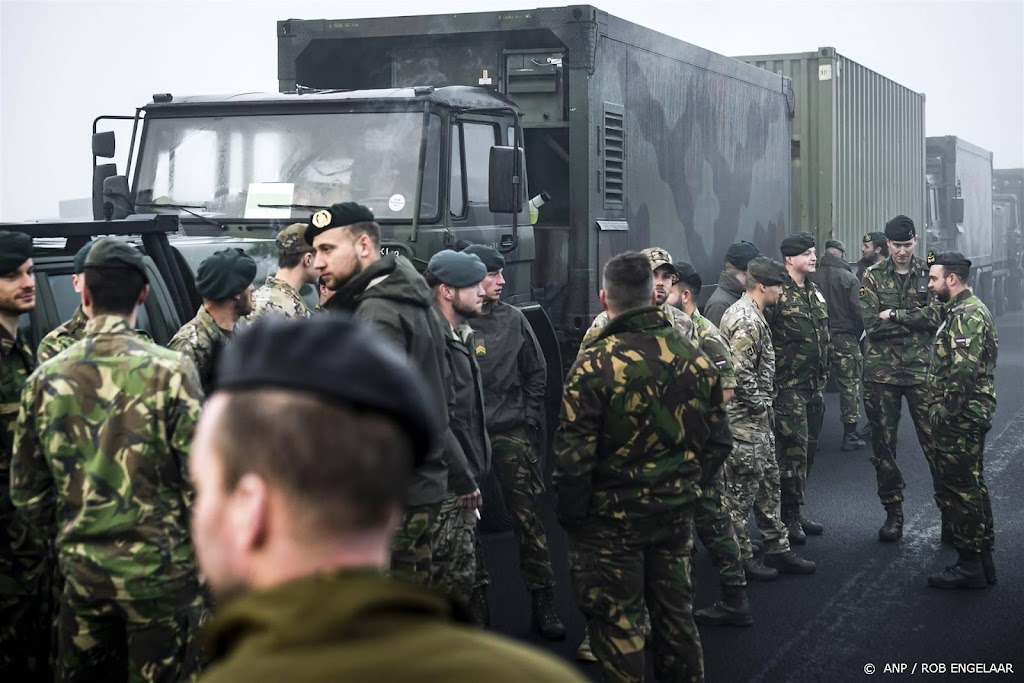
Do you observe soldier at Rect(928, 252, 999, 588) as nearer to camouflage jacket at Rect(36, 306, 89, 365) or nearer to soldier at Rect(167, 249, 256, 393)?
soldier at Rect(167, 249, 256, 393)

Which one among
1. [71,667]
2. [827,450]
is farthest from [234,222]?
[827,450]

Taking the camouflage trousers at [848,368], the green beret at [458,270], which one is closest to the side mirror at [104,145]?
the green beret at [458,270]

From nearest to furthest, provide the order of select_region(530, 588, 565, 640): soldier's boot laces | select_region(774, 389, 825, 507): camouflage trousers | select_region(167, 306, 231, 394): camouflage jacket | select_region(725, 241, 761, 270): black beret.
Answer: select_region(167, 306, 231, 394): camouflage jacket
select_region(530, 588, 565, 640): soldier's boot laces
select_region(774, 389, 825, 507): camouflage trousers
select_region(725, 241, 761, 270): black beret

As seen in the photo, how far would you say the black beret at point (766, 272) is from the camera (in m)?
7.39

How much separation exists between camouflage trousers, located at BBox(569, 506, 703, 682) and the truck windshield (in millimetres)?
3336

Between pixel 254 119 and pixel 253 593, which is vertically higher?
pixel 254 119

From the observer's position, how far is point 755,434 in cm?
728

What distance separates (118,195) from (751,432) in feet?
13.0

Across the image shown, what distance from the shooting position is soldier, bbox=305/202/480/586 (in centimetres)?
458

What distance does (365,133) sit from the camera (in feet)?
25.6

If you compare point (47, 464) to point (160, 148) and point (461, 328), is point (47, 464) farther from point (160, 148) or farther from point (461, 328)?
point (160, 148)

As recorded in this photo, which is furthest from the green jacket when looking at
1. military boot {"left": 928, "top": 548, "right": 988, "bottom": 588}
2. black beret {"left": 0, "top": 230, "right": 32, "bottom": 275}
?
military boot {"left": 928, "top": 548, "right": 988, "bottom": 588}

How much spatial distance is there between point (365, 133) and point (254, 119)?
2.42 feet

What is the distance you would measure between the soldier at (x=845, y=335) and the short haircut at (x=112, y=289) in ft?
27.7
